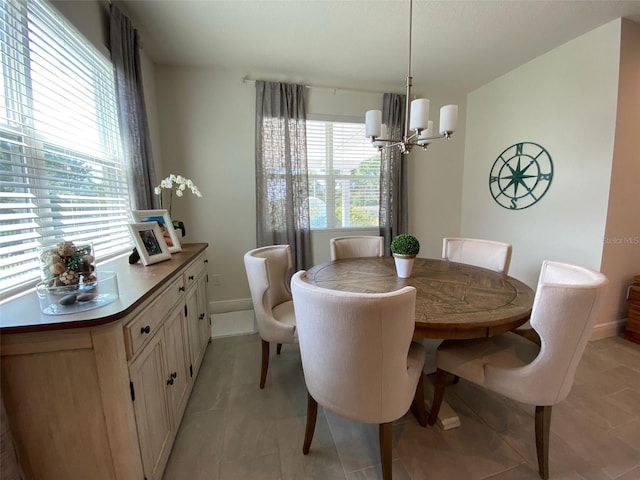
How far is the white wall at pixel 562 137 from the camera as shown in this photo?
2307 mm

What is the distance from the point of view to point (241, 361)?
87.5 inches

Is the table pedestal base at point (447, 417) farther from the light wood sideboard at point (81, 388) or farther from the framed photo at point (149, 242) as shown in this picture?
the framed photo at point (149, 242)

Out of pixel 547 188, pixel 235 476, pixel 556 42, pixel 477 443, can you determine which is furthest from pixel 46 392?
pixel 556 42

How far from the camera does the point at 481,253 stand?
2285mm

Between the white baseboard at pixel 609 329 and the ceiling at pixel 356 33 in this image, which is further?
the white baseboard at pixel 609 329

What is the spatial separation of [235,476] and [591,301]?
1.75 m

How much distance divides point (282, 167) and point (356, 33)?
1.43 meters

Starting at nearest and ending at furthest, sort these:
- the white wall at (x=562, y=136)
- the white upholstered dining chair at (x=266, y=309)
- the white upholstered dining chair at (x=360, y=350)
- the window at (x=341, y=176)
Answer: the white upholstered dining chair at (x=360, y=350), the white upholstered dining chair at (x=266, y=309), the white wall at (x=562, y=136), the window at (x=341, y=176)

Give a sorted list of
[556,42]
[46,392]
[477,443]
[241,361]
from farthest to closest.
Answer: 1. [556,42]
2. [241,361]
3. [477,443]
4. [46,392]

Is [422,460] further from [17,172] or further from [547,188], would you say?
[547,188]

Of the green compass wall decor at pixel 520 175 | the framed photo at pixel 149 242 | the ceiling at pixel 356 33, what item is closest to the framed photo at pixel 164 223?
the framed photo at pixel 149 242

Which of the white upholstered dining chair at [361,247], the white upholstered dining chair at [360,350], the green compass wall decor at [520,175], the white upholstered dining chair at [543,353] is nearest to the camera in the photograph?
the white upholstered dining chair at [360,350]

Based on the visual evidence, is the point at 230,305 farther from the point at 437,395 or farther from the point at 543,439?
the point at 543,439

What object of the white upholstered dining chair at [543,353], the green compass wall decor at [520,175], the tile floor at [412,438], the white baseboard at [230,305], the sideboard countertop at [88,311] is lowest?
the tile floor at [412,438]
